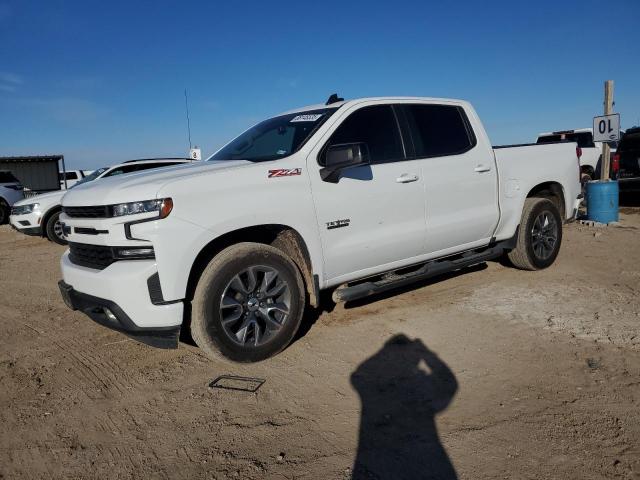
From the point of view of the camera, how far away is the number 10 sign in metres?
9.71

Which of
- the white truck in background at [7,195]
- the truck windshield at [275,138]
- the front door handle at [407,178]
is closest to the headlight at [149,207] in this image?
the truck windshield at [275,138]

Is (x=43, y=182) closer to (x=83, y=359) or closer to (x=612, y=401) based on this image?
(x=83, y=359)

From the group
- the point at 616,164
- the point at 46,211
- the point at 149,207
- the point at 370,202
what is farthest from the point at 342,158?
the point at 616,164

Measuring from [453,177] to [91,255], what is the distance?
3.28 metres

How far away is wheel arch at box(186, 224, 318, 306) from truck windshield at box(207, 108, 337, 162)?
611 mm

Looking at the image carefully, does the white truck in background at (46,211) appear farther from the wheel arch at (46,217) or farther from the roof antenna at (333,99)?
the roof antenna at (333,99)

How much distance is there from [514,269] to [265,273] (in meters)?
3.88

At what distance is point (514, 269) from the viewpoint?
6.35 metres

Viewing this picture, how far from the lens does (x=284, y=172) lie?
3.81m

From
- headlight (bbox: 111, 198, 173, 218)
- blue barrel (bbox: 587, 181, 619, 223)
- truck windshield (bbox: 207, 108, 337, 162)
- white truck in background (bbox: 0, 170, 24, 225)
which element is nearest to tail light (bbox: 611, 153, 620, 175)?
blue barrel (bbox: 587, 181, 619, 223)

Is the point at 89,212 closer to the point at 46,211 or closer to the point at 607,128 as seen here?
the point at 46,211

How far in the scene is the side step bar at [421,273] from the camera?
416cm

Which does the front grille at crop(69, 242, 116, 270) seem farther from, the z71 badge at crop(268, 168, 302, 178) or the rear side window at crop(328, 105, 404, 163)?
the rear side window at crop(328, 105, 404, 163)

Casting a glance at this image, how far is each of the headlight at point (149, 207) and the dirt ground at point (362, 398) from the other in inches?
49.1
